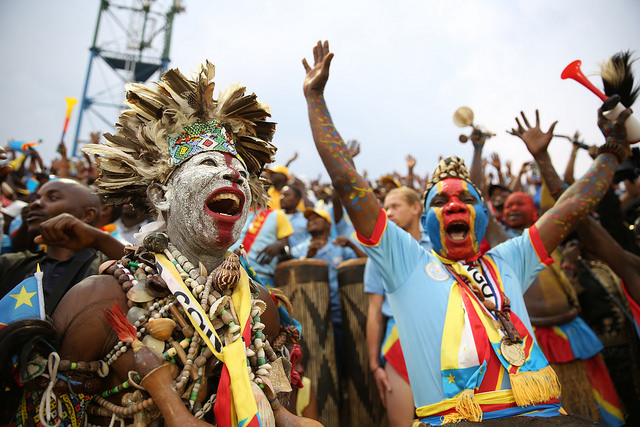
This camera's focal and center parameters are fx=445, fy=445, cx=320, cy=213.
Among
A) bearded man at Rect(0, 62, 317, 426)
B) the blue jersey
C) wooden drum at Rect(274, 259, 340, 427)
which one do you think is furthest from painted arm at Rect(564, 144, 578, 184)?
bearded man at Rect(0, 62, 317, 426)

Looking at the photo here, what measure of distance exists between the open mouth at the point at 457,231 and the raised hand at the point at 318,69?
130cm

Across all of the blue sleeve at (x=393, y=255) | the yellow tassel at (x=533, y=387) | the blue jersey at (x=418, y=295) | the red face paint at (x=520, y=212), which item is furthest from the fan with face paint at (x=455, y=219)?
the red face paint at (x=520, y=212)

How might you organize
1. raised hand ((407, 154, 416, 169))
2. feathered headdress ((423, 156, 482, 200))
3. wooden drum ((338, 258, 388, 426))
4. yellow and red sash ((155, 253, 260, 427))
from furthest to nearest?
raised hand ((407, 154, 416, 169))
wooden drum ((338, 258, 388, 426))
feathered headdress ((423, 156, 482, 200))
yellow and red sash ((155, 253, 260, 427))

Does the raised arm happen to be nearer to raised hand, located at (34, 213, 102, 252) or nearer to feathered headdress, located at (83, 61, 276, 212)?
feathered headdress, located at (83, 61, 276, 212)

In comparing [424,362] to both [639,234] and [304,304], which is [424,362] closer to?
[304,304]

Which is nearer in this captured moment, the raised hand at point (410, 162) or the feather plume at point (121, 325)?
the feather plume at point (121, 325)

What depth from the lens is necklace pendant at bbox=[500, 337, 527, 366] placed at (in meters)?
2.49

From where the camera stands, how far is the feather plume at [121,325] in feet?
5.61

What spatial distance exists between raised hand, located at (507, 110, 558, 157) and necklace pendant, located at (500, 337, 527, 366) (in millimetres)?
1873

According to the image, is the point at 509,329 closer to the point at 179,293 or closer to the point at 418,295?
the point at 418,295

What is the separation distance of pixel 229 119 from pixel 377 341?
251 centimetres

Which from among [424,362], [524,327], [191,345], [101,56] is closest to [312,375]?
[424,362]

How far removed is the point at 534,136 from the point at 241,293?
116 inches

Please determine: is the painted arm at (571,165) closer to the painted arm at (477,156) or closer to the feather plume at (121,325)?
the painted arm at (477,156)
